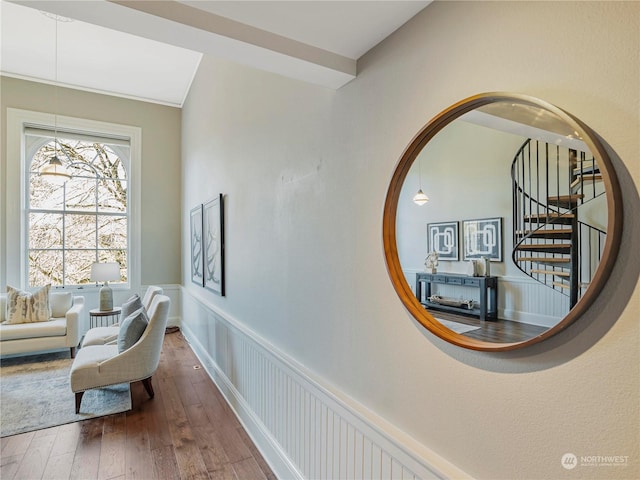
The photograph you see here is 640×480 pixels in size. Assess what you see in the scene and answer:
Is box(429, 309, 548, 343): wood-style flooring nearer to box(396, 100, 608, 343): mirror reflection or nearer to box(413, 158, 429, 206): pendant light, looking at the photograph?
box(396, 100, 608, 343): mirror reflection

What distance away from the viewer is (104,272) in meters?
4.60

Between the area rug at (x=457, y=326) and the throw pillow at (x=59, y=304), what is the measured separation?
16.5ft

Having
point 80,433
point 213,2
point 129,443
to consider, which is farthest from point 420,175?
point 80,433

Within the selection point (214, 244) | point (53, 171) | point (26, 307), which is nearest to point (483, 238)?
point (214, 244)

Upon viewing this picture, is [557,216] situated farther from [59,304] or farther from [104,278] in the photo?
[59,304]

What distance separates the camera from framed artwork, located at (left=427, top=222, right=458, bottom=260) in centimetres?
117

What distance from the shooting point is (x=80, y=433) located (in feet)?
8.43

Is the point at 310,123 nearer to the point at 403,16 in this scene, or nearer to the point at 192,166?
the point at 403,16

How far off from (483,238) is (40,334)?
487 cm

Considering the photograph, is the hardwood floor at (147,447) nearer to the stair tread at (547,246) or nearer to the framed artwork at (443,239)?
the framed artwork at (443,239)

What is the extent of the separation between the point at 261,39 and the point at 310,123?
0.59 meters

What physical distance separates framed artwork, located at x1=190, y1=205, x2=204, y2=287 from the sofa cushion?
1569mm

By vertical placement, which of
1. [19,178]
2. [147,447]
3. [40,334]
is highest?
[19,178]

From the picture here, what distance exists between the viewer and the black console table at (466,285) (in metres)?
1.05
